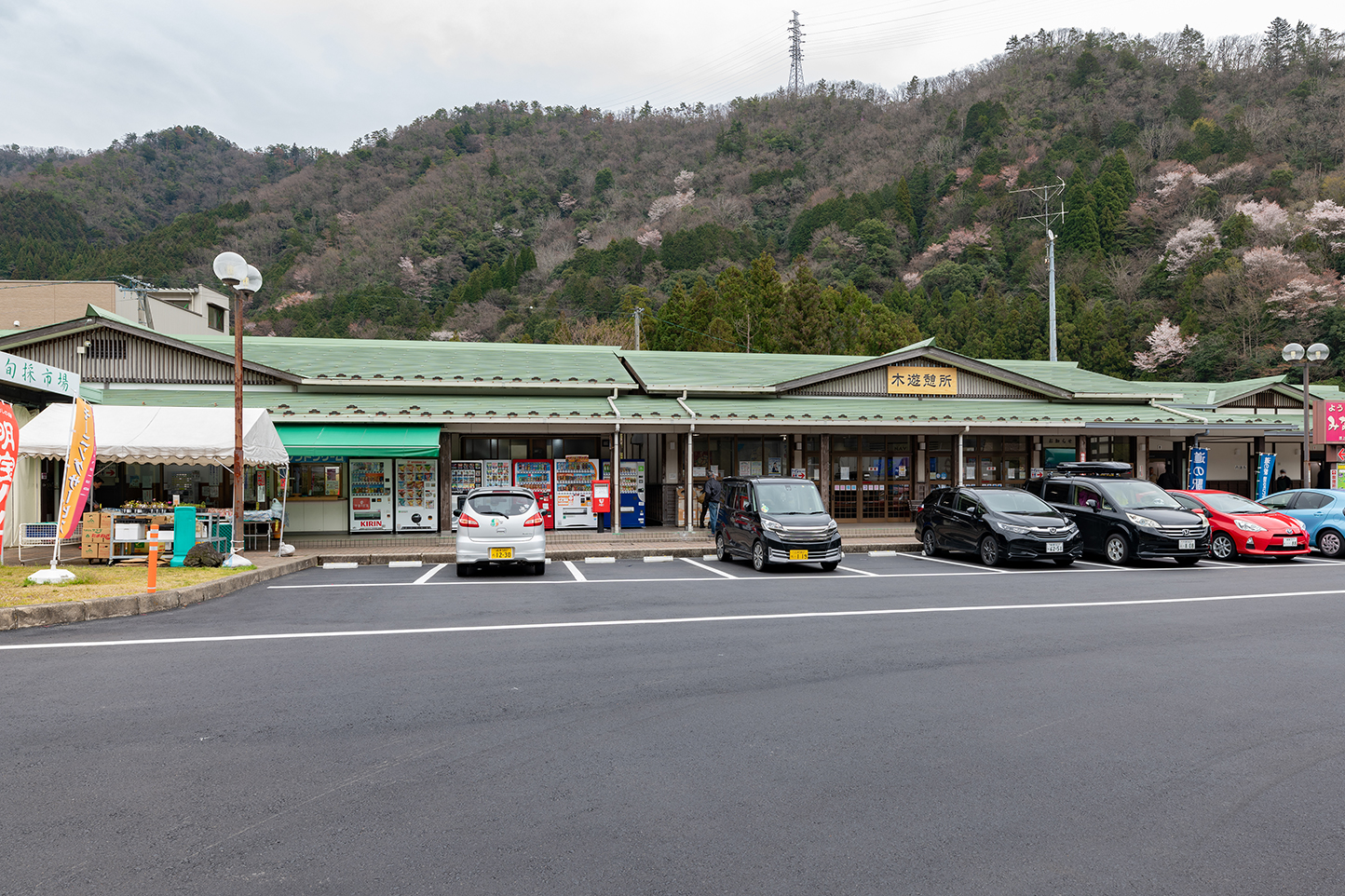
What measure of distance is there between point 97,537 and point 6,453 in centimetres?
351

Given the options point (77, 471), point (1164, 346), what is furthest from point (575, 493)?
point (1164, 346)

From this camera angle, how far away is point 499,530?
43.3 feet

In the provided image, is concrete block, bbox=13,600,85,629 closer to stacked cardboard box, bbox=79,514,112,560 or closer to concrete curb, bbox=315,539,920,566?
stacked cardboard box, bbox=79,514,112,560

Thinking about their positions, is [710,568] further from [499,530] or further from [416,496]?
[416,496]

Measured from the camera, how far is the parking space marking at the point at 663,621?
26.3 ft

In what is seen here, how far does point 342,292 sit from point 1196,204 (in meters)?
60.7

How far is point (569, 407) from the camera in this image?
19.5 m

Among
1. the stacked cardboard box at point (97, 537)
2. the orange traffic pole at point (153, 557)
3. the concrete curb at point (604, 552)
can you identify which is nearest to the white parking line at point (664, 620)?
the orange traffic pole at point (153, 557)

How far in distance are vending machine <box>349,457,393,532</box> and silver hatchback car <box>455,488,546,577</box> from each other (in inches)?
245

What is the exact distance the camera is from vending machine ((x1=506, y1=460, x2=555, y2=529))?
64.8 feet

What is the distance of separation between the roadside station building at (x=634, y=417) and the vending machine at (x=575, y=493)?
0.21 ft

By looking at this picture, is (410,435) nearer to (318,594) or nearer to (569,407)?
(569,407)

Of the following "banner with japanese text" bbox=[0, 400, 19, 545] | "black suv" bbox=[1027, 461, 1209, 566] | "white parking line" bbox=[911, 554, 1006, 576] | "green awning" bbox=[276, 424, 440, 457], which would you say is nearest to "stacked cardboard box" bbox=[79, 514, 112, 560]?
"banner with japanese text" bbox=[0, 400, 19, 545]

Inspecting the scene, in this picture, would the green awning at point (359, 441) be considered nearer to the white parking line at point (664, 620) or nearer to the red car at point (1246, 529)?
the white parking line at point (664, 620)
